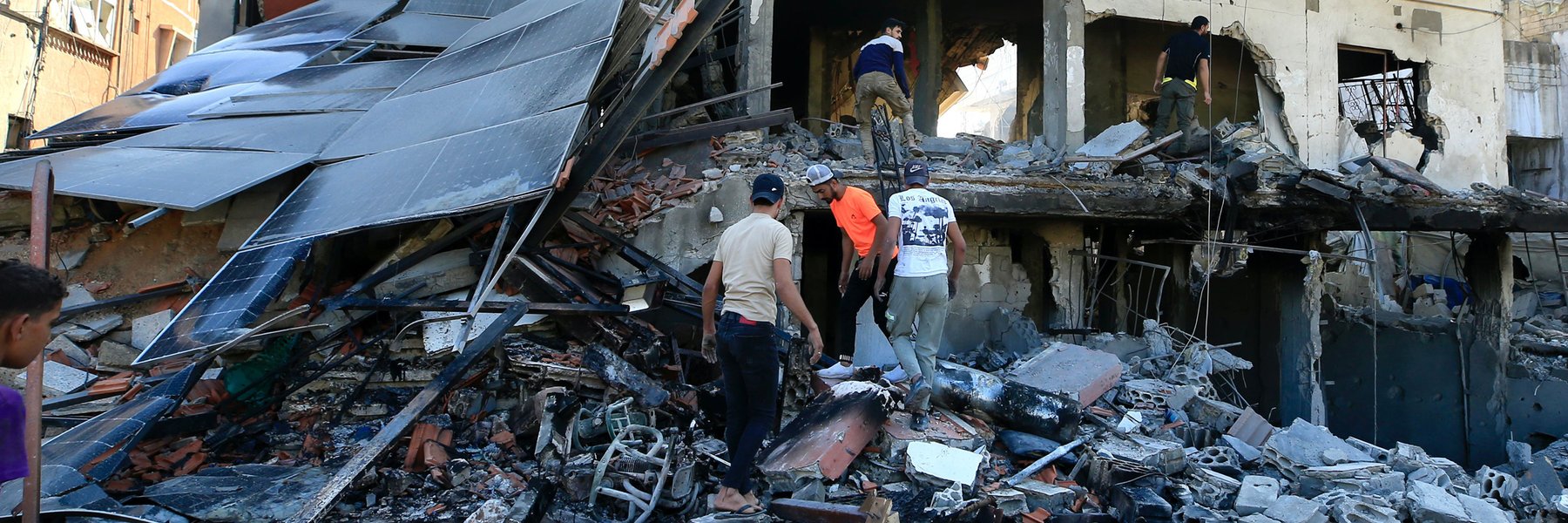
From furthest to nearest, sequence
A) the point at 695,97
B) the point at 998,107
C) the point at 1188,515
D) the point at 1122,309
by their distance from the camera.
Answer: the point at 998,107 → the point at 1122,309 → the point at 695,97 → the point at 1188,515

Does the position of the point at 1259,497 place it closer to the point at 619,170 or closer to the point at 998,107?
the point at 619,170

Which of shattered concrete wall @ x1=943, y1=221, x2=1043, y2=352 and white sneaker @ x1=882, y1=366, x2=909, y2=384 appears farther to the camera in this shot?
shattered concrete wall @ x1=943, y1=221, x2=1043, y2=352

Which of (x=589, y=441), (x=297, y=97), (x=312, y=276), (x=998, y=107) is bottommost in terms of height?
(x=589, y=441)

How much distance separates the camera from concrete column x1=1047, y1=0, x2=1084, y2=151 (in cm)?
1084

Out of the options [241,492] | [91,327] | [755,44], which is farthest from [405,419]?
[755,44]

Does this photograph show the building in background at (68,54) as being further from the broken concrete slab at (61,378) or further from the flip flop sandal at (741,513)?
the flip flop sandal at (741,513)

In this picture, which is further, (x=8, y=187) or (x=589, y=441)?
(x=8, y=187)

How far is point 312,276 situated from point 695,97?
4.12 meters

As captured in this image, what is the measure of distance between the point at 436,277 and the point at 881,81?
→ 4.52m

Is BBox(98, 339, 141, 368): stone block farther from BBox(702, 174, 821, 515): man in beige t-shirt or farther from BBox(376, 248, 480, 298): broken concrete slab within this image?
BBox(702, 174, 821, 515): man in beige t-shirt

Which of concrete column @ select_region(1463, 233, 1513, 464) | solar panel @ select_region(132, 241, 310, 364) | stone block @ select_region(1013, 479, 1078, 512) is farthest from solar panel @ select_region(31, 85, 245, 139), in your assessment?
concrete column @ select_region(1463, 233, 1513, 464)

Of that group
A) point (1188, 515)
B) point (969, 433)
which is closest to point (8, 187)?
point (969, 433)

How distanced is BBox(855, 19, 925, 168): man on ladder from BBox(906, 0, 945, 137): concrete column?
3996 mm

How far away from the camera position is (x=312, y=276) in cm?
682
